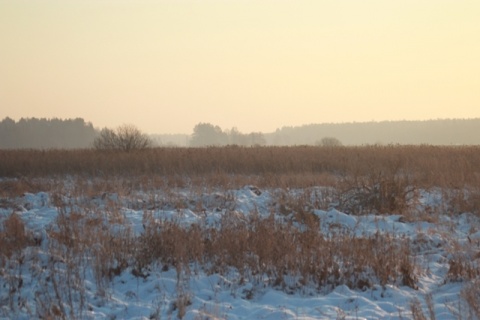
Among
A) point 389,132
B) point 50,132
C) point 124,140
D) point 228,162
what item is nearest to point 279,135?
point 389,132

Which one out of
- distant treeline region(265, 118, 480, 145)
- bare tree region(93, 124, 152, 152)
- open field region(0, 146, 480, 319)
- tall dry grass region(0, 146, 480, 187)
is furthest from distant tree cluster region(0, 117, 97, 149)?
open field region(0, 146, 480, 319)

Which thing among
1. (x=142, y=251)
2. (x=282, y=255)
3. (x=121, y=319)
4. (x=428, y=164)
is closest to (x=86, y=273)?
(x=142, y=251)

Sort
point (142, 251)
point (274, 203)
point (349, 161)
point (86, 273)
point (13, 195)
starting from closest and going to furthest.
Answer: point (86, 273)
point (142, 251)
point (274, 203)
point (13, 195)
point (349, 161)

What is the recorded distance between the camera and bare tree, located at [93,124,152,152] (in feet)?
90.6

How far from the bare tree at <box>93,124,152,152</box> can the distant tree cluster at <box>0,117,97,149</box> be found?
65561 mm

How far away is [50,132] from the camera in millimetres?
96812

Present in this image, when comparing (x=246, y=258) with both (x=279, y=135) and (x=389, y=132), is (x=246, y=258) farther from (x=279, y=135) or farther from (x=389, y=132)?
(x=389, y=132)

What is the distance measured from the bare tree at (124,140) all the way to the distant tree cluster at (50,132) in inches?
2581

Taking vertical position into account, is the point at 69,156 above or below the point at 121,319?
above

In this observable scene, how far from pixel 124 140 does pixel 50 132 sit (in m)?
74.5

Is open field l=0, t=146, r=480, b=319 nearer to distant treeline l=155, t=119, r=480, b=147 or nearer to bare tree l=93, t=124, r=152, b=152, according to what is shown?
bare tree l=93, t=124, r=152, b=152

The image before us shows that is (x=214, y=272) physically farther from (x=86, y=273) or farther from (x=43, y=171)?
(x=43, y=171)

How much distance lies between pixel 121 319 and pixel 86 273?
1.57 meters

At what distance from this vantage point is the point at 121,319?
5.65 metres
